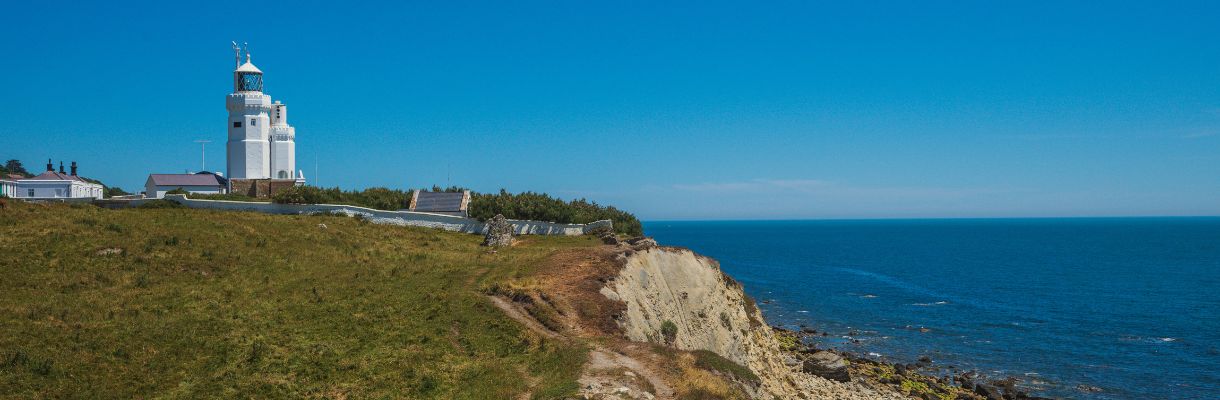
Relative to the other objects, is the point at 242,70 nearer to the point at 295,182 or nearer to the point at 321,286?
the point at 295,182

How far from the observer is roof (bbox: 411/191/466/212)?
6619 centimetres

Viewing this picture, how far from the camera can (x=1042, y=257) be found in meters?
155

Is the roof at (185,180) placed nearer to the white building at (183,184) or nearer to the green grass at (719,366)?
the white building at (183,184)

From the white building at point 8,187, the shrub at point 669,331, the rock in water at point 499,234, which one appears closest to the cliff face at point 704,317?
the shrub at point 669,331

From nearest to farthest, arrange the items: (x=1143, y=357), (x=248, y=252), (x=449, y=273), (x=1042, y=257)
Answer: (x=449, y=273) < (x=248, y=252) < (x=1143, y=357) < (x=1042, y=257)

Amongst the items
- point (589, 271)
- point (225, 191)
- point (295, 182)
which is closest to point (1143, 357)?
point (589, 271)

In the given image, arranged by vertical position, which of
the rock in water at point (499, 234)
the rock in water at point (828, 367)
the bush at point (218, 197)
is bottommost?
the rock in water at point (828, 367)

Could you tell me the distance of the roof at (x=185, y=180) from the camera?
228 ft

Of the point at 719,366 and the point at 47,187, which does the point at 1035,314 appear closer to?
the point at 719,366

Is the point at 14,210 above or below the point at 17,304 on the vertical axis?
above

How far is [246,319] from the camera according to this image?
102 feet

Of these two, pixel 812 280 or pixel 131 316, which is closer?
pixel 131 316

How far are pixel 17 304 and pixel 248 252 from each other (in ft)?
43.2

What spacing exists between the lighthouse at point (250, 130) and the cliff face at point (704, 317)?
45705 millimetres
